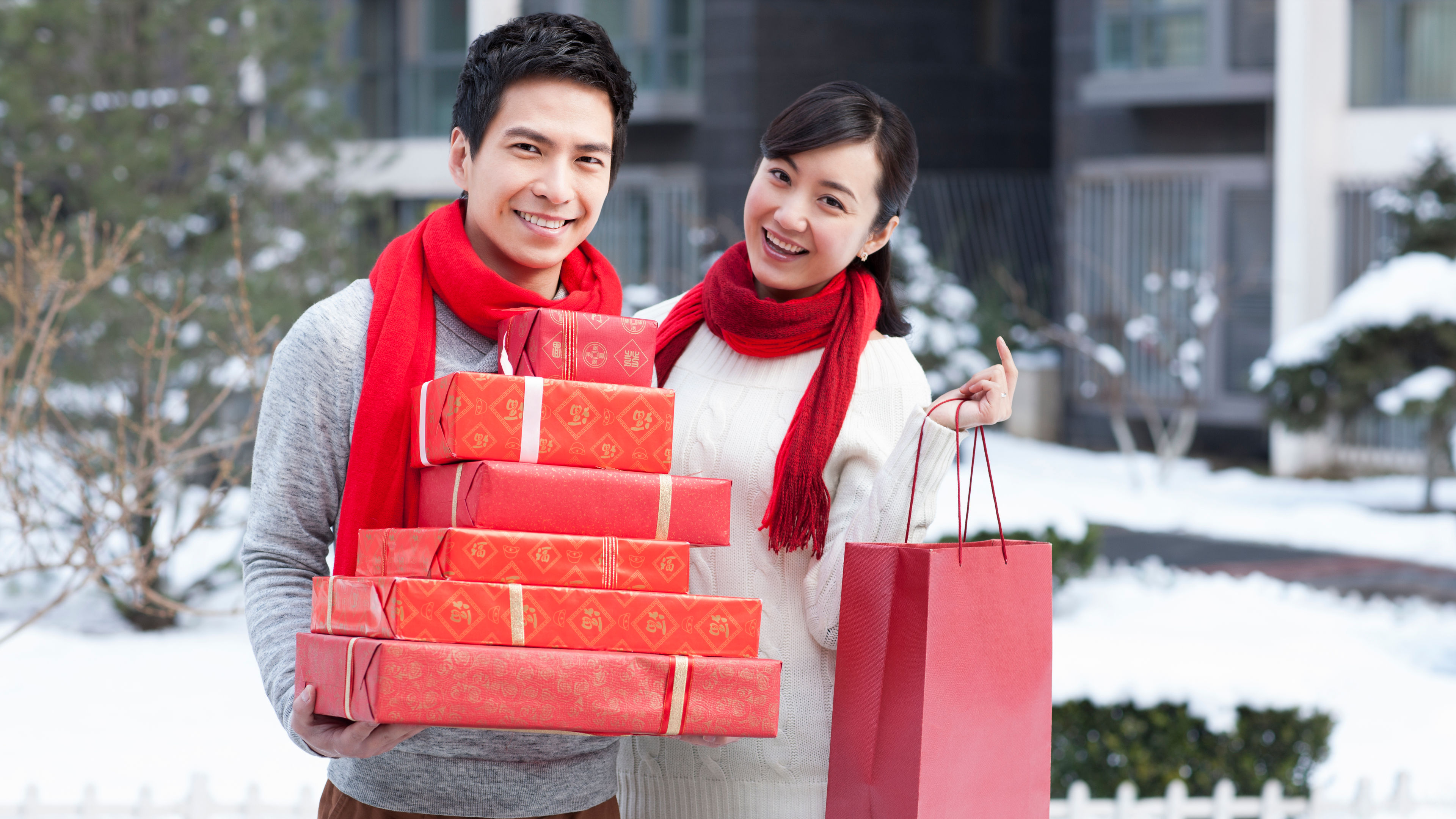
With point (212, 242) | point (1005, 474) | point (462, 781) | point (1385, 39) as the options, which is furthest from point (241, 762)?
point (1385, 39)

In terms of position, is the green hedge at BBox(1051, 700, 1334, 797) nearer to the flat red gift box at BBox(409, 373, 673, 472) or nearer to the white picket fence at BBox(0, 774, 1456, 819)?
the white picket fence at BBox(0, 774, 1456, 819)

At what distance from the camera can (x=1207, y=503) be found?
37.8 ft

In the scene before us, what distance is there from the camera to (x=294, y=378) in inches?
70.2

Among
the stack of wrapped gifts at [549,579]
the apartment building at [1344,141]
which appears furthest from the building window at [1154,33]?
the stack of wrapped gifts at [549,579]

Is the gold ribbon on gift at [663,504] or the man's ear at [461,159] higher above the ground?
the man's ear at [461,159]

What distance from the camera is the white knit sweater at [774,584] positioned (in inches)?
83.7

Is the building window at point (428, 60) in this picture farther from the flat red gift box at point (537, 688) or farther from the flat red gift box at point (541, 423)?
the flat red gift box at point (537, 688)

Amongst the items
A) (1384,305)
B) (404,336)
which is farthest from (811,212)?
(1384,305)

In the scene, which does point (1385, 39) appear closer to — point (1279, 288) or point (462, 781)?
point (1279, 288)

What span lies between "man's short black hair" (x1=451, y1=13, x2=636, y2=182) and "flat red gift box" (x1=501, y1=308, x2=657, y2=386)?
0.27 metres

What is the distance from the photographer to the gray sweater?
1777 mm

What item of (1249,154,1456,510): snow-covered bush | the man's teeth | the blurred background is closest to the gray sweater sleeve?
the man's teeth

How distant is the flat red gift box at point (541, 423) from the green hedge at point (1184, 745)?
9.77 ft

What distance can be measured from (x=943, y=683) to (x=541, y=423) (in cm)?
64
